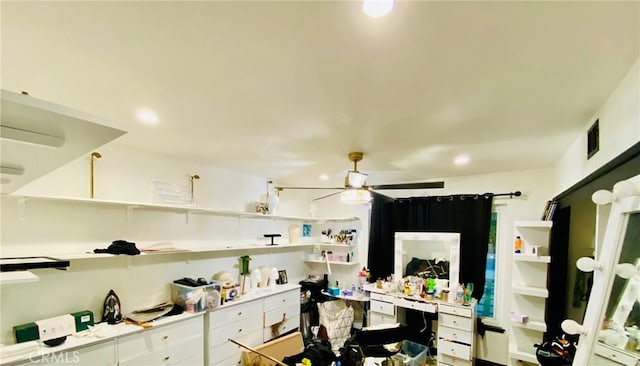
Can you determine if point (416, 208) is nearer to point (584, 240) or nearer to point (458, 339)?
point (458, 339)

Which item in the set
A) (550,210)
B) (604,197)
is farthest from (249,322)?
(550,210)

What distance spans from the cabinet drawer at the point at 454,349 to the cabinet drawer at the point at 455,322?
0.65 ft

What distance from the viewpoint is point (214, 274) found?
3662 mm

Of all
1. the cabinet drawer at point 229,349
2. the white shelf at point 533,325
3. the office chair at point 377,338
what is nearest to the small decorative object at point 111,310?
the cabinet drawer at point 229,349

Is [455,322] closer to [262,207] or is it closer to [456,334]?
[456,334]

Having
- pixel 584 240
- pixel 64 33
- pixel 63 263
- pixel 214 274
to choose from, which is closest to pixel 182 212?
pixel 214 274

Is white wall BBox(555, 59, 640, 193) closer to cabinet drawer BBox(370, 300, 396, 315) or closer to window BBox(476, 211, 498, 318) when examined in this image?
window BBox(476, 211, 498, 318)

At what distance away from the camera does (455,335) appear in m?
3.44

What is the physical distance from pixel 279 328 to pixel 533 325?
300 cm

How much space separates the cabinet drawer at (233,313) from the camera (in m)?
3.12

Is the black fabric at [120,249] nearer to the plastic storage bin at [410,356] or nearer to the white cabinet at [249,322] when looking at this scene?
the white cabinet at [249,322]

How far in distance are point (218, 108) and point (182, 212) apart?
1889 millimetres

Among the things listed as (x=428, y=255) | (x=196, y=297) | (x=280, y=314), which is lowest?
(x=280, y=314)

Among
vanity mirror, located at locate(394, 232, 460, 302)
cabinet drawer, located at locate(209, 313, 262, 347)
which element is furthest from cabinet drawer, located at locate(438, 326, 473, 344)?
cabinet drawer, located at locate(209, 313, 262, 347)
